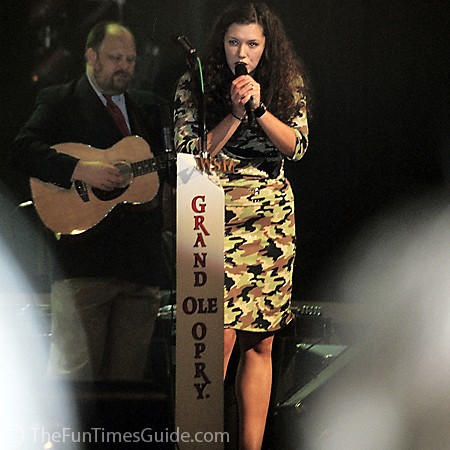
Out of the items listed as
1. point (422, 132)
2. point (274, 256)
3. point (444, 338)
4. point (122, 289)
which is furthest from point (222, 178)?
point (444, 338)

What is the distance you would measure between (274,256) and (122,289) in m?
0.68

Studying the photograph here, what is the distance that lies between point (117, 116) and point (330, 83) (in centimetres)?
93

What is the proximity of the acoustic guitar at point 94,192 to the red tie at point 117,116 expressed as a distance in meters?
0.08

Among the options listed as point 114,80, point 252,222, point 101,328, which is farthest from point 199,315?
point 114,80

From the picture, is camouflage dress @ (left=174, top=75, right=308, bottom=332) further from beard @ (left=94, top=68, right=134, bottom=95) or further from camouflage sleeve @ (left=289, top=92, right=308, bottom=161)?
beard @ (left=94, top=68, right=134, bottom=95)

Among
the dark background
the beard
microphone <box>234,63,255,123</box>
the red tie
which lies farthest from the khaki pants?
microphone <box>234,63,255,123</box>

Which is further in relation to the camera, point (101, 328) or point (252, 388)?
point (101, 328)

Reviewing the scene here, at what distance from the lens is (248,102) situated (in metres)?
3.33

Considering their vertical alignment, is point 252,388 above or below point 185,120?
below

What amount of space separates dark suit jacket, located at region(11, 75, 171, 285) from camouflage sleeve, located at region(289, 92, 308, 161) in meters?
0.58

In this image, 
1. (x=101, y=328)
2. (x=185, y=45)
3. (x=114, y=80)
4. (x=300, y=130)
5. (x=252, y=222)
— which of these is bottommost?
(x=101, y=328)

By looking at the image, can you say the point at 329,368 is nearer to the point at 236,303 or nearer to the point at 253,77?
the point at 236,303

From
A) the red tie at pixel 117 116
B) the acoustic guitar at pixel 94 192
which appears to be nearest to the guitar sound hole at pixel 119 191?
the acoustic guitar at pixel 94 192

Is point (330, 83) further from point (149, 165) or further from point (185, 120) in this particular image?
point (149, 165)
